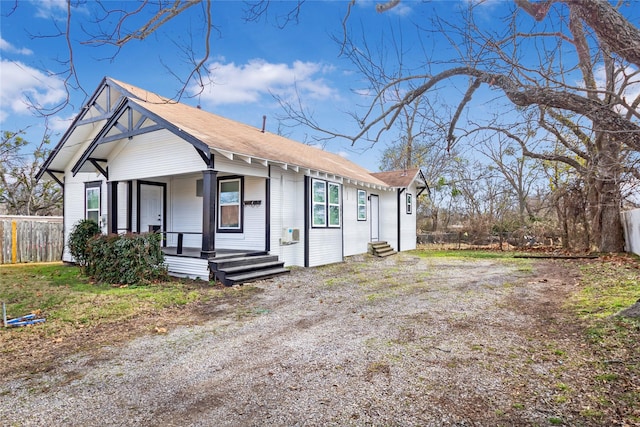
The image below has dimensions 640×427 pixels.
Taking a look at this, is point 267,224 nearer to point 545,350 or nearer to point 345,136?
point 345,136

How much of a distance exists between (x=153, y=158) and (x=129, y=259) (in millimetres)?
3226

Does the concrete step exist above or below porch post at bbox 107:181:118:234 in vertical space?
below

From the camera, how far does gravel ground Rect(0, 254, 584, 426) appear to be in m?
2.86

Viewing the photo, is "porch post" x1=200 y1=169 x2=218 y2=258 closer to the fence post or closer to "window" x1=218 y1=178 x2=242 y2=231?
"window" x1=218 y1=178 x2=242 y2=231

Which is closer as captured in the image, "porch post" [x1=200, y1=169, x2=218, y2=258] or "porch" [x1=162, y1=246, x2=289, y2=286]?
"porch" [x1=162, y1=246, x2=289, y2=286]

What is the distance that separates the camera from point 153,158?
1030 cm

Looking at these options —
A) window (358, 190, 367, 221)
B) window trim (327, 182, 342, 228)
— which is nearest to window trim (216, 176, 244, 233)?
window trim (327, 182, 342, 228)

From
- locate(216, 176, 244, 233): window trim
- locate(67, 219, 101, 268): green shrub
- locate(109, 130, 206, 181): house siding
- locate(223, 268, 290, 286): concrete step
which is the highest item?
locate(109, 130, 206, 181): house siding

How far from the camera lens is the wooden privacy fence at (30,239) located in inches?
511

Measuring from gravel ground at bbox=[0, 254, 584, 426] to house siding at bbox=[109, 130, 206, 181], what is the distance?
15.0 ft

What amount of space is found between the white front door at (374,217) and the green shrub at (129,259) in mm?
9501

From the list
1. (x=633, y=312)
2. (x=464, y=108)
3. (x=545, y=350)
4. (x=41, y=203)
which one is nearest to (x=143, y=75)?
(x=464, y=108)

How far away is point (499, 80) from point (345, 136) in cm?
201

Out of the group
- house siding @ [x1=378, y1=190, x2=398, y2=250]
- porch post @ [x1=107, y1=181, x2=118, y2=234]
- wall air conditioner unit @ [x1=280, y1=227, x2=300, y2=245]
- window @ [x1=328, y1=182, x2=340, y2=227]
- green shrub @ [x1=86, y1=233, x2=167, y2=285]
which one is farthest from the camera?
house siding @ [x1=378, y1=190, x2=398, y2=250]
